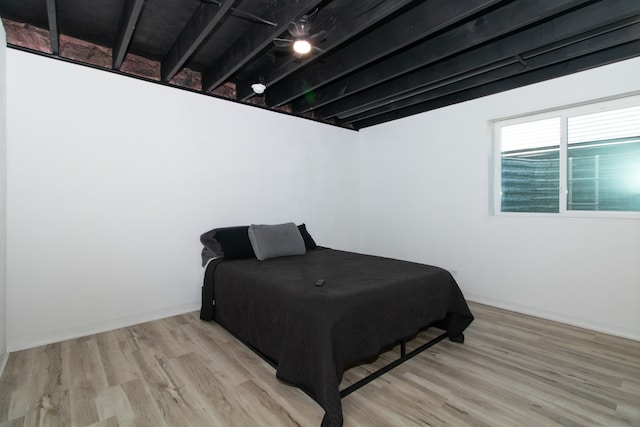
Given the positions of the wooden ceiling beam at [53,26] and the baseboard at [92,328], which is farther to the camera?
the baseboard at [92,328]

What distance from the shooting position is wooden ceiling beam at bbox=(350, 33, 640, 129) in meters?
2.56

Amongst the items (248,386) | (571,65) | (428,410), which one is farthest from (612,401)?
(571,65)

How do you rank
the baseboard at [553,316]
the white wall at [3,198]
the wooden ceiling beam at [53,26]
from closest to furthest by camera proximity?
the wooden ceiling beam at [53,26] → the white wall at [3,198] → the baseboard at [553,316]

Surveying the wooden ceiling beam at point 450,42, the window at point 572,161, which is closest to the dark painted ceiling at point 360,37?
the wooden ceiling beam at point 450,42

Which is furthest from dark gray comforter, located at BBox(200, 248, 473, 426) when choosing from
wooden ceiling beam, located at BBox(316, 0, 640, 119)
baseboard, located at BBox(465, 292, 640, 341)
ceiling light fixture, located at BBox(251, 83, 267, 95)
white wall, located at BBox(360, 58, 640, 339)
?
wooden ceiling beam, located at BBox(316, 0, 640, 119)

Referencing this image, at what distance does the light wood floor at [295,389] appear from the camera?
1.69 meters

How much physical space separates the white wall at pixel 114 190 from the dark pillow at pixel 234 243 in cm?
33

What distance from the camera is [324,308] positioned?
1.83m

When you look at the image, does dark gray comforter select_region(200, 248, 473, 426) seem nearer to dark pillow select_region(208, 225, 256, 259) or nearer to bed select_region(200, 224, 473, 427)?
bed select_region(200, 224, 473, 427)

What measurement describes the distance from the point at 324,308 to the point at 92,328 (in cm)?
230

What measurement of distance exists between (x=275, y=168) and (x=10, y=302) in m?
2.76

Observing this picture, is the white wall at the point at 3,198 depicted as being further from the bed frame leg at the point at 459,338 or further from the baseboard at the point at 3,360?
the bed frame leg at the point at 459,338

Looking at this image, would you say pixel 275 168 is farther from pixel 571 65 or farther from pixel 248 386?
pixel 571 65

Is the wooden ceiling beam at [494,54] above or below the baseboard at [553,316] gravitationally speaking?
above
